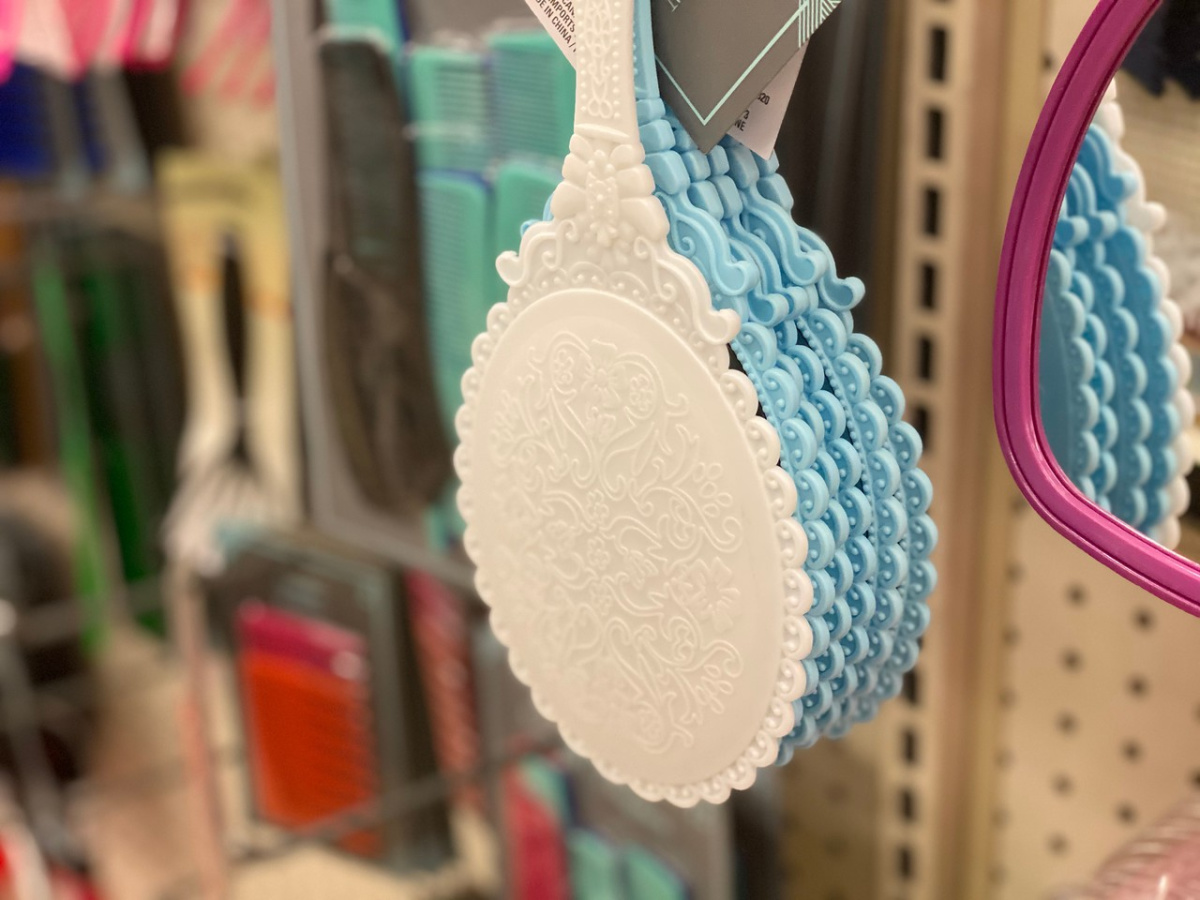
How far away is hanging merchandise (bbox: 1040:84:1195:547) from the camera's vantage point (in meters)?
0.34

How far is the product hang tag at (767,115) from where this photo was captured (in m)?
0.31

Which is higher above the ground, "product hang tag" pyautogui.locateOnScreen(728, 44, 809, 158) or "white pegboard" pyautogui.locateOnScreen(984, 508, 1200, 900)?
"product hang tag" pyautogui.locateOnScreen(728, 44, 809, 158)

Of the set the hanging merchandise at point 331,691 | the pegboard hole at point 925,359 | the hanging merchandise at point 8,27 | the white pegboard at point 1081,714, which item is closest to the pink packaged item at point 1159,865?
the white pegboard at point 1081,714

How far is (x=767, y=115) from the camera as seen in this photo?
12.5 inches

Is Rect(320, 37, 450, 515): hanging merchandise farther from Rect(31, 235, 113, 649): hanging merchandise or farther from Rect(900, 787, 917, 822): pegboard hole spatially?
Rect(31, 235, 113, 649): hanging merchandise

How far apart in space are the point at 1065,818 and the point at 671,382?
31cm

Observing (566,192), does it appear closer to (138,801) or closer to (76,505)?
(76,505)

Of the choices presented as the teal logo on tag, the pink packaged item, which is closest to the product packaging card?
the teal logo on tag

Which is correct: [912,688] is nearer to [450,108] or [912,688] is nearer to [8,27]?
[450,108]

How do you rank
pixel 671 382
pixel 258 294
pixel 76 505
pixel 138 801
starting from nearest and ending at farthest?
pixel 671 382, pixel 258 294, pixel 76 505, pixel 138 801

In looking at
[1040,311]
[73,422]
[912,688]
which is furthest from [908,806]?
[73,422]

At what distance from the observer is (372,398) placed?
2.11 feet

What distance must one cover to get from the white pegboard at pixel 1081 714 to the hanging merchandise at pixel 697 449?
146mm

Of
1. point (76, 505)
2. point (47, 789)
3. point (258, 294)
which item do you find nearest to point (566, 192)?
point (258, 294)
